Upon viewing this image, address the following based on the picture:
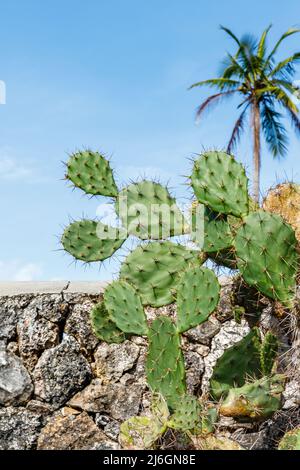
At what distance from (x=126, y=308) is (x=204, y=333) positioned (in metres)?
0.83

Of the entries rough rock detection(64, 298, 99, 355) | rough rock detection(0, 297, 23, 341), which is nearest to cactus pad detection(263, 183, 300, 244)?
rough rock detection(64, 298, 99, 355)

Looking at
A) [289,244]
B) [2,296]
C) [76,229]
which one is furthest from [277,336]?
[2,296]

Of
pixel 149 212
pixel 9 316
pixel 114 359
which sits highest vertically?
pixel 149 212

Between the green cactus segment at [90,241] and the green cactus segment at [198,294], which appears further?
the green cactus segment at [90,241]

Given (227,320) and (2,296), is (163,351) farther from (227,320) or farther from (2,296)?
(2,296)

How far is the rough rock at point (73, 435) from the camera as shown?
12.1 feet

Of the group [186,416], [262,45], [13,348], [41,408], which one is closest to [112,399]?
[41,408]

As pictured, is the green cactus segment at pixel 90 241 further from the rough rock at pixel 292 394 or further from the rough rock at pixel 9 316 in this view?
the rough rock at pixel 292 394

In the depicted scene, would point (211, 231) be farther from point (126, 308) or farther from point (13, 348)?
point (13, 348)

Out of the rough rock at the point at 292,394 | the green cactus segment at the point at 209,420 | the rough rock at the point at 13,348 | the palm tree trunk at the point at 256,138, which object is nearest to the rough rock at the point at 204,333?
the rough rock at the point at 292,394

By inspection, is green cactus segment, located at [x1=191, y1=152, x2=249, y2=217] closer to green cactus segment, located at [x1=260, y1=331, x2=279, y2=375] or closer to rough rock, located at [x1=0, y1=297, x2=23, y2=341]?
green cactus segment, located at [x1=260, y1=331, x2=279, y2=375]

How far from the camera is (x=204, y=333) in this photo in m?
3.90

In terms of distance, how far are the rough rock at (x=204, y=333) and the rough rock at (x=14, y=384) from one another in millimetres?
899
